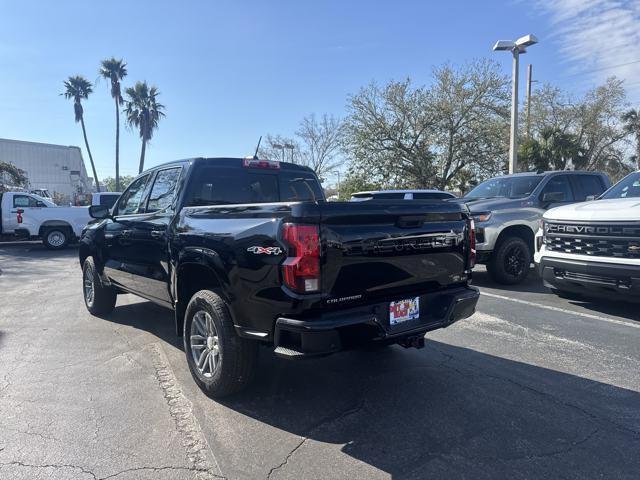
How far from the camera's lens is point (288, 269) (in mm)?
2906

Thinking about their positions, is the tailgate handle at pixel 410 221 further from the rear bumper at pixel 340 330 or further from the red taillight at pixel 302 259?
the red taillight at pixel 302 259

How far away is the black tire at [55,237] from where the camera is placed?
15.8 meters

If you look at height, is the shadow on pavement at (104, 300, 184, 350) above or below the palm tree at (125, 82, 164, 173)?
below

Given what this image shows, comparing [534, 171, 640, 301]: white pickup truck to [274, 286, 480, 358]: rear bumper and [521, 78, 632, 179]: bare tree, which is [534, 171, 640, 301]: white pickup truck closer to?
[274, 286, 480, 358]: rear bumper

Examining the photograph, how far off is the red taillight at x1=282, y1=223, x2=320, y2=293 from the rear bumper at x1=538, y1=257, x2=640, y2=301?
443 centimetres

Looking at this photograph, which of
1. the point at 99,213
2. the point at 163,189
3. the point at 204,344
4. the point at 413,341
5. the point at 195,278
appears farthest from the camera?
the point at 99,213

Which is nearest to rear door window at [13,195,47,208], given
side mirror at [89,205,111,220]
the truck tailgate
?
side mirror at [89,205,111,220]

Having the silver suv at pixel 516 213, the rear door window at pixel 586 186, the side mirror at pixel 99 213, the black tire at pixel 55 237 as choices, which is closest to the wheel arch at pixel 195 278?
the side mirror at pixel 99 213

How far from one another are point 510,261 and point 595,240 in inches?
88.5

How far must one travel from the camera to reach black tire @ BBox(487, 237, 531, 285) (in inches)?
314

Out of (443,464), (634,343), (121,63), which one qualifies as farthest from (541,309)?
(121,63)

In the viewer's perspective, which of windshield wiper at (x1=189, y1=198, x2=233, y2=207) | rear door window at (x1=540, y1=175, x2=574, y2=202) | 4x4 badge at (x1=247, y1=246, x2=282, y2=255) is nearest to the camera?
4x4 badge at (x1=247, y1=246, x2=282, y2=255)

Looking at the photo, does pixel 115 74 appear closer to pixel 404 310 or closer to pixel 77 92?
pixel 77 92

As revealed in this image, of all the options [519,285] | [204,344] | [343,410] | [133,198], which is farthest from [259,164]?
[519,285]
